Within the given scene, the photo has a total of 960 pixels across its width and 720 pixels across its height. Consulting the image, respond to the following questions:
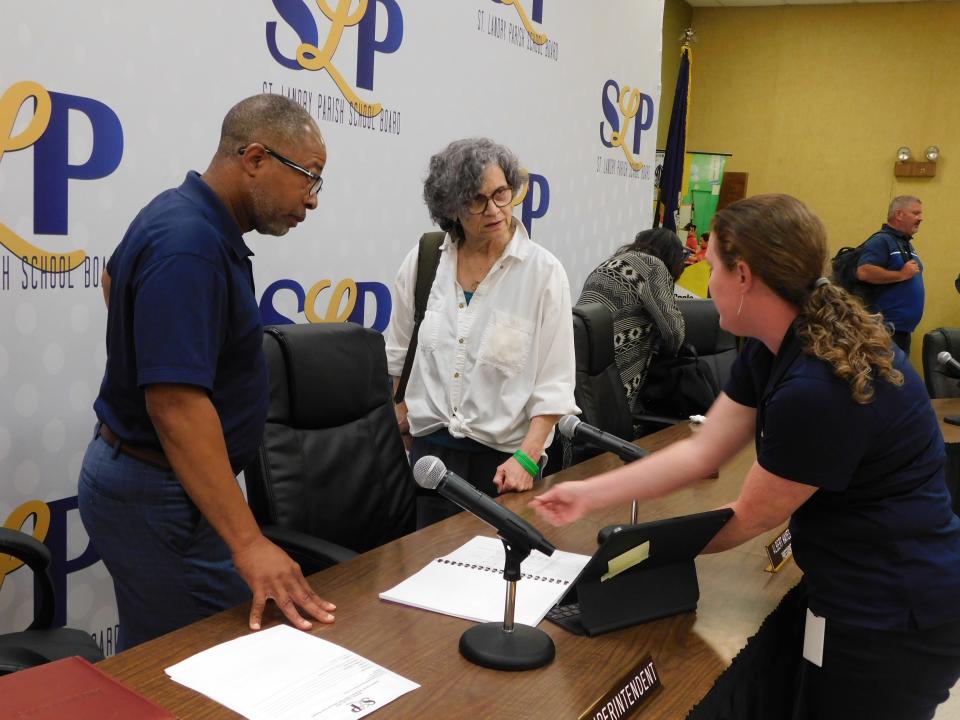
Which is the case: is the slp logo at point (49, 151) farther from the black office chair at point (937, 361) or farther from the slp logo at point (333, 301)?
the black office chair at point (937, 361)

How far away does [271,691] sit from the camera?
1.14 m

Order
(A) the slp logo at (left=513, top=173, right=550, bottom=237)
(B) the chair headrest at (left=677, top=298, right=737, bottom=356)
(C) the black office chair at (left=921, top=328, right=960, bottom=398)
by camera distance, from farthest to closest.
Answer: (C) the black office chair at (left=921, top=328, right=960, bottom=398), (B) the chair headrest at (left=677, top=298, right=737, bottom=356), (A) the slp logo at (left=513, top=173, right=550, bottom=237)

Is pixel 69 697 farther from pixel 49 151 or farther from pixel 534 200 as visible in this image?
pixel 534 200

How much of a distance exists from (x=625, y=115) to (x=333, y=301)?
2539 millimetres

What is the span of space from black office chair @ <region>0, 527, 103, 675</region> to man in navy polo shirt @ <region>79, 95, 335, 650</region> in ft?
0.27

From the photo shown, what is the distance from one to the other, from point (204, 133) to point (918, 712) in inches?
81.4

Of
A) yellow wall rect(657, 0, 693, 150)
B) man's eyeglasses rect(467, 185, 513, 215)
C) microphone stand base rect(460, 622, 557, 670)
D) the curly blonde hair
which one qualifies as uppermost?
yellow wall rect(657, 0, 693, 150)

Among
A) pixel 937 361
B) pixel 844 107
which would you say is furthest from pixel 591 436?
pixel 844 107

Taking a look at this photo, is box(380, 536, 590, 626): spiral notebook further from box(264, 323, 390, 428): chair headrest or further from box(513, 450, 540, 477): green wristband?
box(264, 323, 390, 428): chair headrest

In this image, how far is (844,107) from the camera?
318 inches

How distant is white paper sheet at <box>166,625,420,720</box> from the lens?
1104 millimetres

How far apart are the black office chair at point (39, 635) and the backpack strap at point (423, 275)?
3.39ft

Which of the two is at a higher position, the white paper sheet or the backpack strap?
the backpack strap

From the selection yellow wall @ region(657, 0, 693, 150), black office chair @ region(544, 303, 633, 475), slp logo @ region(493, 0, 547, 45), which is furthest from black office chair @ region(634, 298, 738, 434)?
yellow wall @ region(657, 0, 693, 150)
